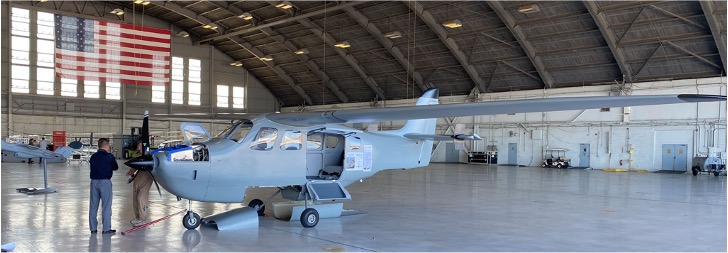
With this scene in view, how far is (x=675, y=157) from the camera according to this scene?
32.5m

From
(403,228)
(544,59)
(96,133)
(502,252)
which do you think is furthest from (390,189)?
(96,133)

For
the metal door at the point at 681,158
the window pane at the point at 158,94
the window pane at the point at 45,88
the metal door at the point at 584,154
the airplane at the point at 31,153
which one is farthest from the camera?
the window pane at the point at 158,94

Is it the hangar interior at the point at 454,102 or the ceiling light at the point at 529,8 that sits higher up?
the ceiling light at the point at 529,8

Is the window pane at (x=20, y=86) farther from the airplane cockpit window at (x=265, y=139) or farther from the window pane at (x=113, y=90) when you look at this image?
the airplane cockpit window at (x=265, y=139)

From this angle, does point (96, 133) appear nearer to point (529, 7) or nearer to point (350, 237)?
point (529, 7)

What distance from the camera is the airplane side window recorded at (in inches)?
478

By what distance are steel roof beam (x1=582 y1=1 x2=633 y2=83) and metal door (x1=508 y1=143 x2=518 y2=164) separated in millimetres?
9201

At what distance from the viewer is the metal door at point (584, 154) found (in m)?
36.2

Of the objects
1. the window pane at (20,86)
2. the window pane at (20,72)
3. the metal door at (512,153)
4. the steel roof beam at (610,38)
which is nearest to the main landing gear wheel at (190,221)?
the steel roof beam at (610,38)

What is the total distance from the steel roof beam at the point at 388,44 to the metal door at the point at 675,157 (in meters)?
15.6

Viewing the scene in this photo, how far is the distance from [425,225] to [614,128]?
27600 millimetres

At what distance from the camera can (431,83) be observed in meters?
42.2

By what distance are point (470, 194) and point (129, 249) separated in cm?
1126

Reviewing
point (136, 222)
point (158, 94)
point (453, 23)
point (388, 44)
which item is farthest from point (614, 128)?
point (158, 94)
